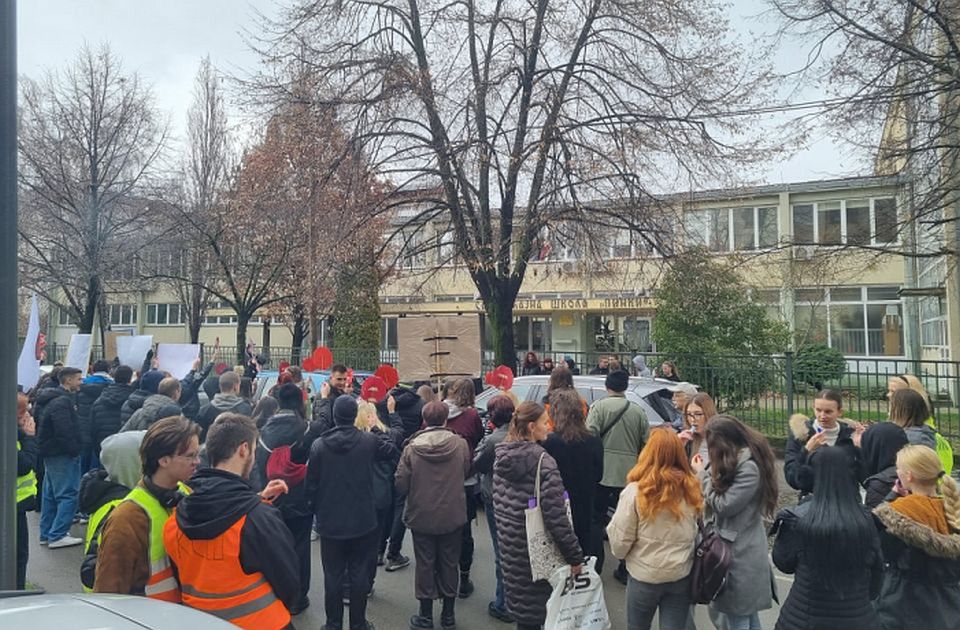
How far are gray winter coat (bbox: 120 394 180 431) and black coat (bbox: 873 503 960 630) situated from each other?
5612 millimetres

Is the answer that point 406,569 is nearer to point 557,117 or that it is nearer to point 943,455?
point 943,455

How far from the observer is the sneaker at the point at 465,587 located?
18.0ft

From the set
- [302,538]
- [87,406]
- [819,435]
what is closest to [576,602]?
[819,435]

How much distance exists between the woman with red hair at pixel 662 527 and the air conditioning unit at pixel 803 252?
35.0ft

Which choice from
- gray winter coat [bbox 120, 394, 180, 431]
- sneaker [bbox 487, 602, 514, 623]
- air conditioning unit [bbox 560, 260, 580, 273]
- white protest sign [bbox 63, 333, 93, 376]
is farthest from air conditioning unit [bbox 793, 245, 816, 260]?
white protest sign [bbox 63, 333, 93, 376]

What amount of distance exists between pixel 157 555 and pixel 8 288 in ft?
5.18

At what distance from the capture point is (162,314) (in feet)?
139

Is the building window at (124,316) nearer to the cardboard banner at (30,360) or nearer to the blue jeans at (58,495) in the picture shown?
the blue jeans at (58,495)

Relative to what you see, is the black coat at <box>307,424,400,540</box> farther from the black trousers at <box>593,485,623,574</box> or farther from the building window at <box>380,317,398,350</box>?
the building window at <box>380,317,398,350</box>

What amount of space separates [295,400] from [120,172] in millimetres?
19109

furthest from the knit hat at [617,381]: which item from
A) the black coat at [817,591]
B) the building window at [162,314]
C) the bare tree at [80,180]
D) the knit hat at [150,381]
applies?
the building window at [162,314]

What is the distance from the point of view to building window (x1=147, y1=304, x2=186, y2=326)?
41.7 m

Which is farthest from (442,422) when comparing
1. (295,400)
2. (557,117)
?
(557,117)

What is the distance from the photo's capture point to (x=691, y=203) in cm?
1186
